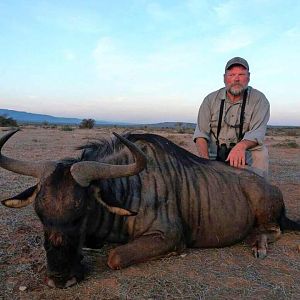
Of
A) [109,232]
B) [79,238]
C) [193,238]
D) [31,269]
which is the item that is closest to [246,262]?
[193,238]

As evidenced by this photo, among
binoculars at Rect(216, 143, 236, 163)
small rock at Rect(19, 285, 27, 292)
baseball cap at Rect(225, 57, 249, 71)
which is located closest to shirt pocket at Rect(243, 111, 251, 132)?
binoculars at Rect(216, 143, 236, 163)

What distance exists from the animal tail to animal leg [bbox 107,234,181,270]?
5.45ft

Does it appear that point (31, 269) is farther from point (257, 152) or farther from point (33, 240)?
point (257, 152)

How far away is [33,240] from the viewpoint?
493 centimetres

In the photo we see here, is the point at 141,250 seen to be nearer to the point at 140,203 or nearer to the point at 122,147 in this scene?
the point at 140,203

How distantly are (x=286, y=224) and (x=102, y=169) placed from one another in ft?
9.25

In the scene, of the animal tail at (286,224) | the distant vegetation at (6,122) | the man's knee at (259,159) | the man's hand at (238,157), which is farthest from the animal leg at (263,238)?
the distant vegetation at (6,122)

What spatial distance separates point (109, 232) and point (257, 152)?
2.76 m

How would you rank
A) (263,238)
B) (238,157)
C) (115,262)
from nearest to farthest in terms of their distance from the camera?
(115,262) < (263,238) < (238,157)

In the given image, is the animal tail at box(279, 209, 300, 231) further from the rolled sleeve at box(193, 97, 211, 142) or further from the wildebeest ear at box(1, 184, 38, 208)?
the wildebeest ear at box(1, 184, 38, 208)

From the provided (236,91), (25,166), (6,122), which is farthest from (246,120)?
(6,122)

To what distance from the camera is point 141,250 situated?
4.13 m

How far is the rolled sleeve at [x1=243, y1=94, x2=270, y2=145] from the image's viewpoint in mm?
5887

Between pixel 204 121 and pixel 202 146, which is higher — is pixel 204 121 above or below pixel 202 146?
above
